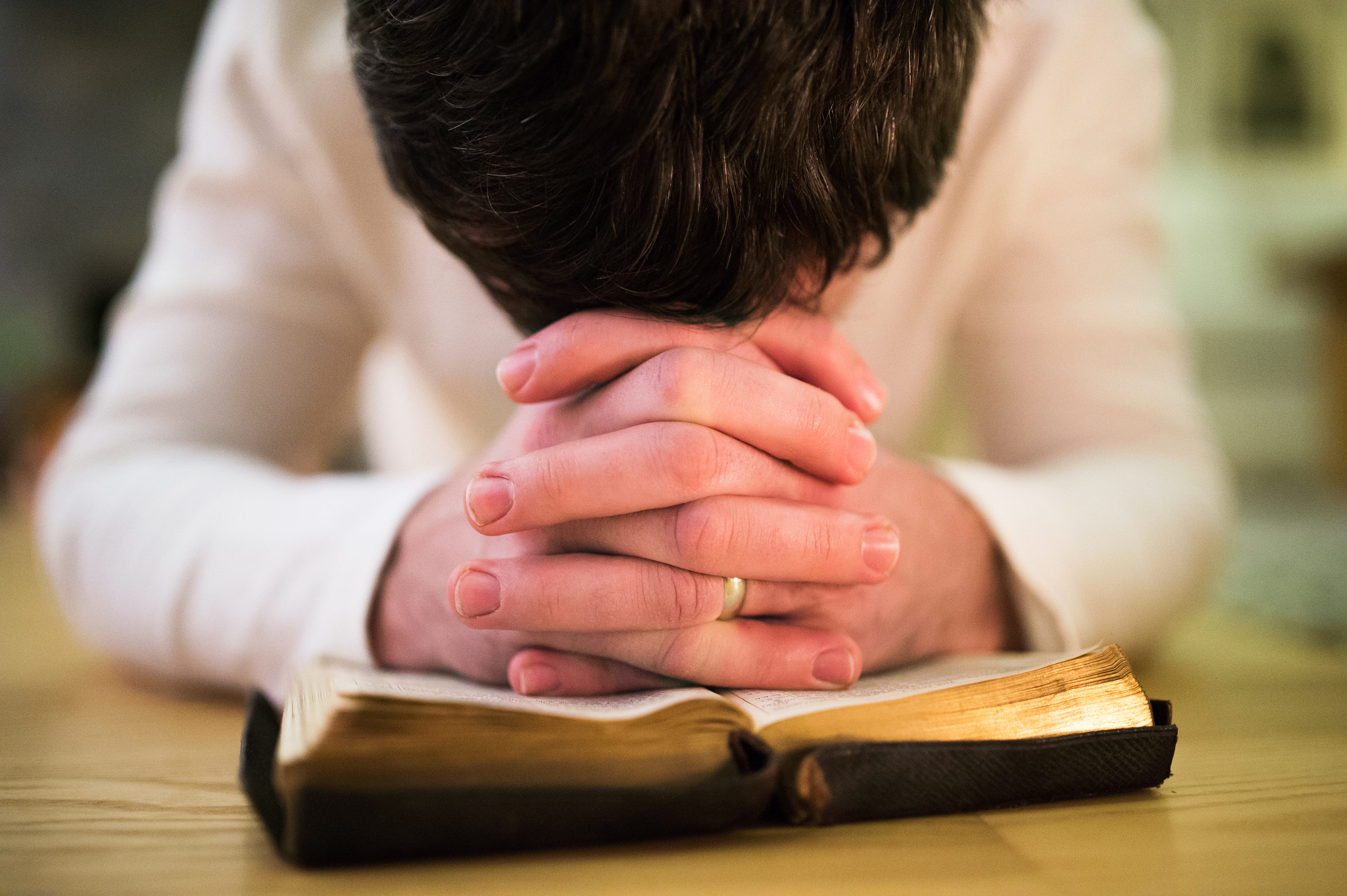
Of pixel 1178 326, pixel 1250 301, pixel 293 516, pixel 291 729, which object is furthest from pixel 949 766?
pixel 1250 301

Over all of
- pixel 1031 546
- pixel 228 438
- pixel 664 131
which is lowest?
pixel 228 438

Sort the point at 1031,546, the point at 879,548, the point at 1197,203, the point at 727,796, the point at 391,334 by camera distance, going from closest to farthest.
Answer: the point at 727,796
the point at 879,548
the point at 1031,546
the point at 391,334
the point at 1197,203

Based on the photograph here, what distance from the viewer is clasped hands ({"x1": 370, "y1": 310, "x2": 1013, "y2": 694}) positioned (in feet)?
1.03

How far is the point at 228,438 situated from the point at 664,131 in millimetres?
456

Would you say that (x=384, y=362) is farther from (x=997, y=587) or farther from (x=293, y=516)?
(x=997, y=587)

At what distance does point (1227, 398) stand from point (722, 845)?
128 inches

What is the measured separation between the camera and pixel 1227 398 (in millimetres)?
2945

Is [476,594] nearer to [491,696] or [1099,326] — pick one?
→ [491,696]

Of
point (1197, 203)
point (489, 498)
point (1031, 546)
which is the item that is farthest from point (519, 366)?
point (1197, 203)

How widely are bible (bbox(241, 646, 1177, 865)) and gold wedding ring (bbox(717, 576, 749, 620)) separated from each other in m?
0.04

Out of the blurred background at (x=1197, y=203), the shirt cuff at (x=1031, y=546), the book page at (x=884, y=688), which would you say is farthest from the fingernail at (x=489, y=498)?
the blurred background at (x=1197, y=203)

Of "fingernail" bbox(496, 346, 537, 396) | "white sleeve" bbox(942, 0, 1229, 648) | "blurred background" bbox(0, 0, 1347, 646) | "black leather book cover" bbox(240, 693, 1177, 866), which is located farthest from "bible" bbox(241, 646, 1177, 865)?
"blurred background" bbox(0, 0, 1347, 646)

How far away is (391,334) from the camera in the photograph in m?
0.76

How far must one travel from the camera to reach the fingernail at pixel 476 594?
1.06 ft
